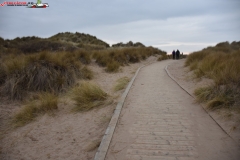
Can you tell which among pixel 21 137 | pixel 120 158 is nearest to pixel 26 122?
pixel 21 137

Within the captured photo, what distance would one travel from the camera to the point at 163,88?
26.0ft

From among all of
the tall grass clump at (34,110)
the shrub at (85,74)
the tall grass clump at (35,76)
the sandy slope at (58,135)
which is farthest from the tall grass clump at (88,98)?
the shrub at (85,74)

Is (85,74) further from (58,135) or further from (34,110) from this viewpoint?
(58,135)

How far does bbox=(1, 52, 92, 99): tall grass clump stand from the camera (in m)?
7.73

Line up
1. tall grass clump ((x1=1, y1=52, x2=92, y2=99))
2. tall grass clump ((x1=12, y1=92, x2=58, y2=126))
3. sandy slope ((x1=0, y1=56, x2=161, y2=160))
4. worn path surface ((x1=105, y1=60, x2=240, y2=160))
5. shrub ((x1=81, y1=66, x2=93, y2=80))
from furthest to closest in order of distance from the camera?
1. shrub ((x1=81, y1=66, x2=93, y2=80))
2. tall grass clump ((x1=1, y1=52, x2=92, y2=99))
3. tall grass clump ((x1=12, y1=92, x2=58, y2=126))
4. sandy slope ((x1=0, y1=56, x2=161, y2=160))
5. worn path surface ((x1=105, y1=60, x2=240, y2=160))

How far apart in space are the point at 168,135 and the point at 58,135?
2.83 meters

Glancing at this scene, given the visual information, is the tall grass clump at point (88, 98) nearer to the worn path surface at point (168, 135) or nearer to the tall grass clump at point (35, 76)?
the worn path surface at point (168, 135)

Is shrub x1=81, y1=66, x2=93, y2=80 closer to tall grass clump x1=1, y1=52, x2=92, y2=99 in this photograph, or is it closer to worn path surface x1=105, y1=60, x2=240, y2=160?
tall grass clump x1=1, y1=52, x2=92, y2=99

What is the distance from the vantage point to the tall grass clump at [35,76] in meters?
7.73

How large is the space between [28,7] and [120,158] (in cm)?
1176

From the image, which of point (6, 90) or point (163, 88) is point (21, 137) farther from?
point (163, 88)

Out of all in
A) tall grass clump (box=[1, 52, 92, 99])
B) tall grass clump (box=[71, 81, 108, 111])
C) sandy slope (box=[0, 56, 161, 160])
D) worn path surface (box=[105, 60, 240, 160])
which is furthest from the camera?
tall grass clump (box=[1, 52, 92, 99])

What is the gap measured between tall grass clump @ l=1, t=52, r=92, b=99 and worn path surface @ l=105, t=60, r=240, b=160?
13.0 ft

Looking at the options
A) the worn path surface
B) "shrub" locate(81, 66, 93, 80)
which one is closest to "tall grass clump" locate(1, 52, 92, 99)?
"shrub" locate(81, 66, 93, 80)
